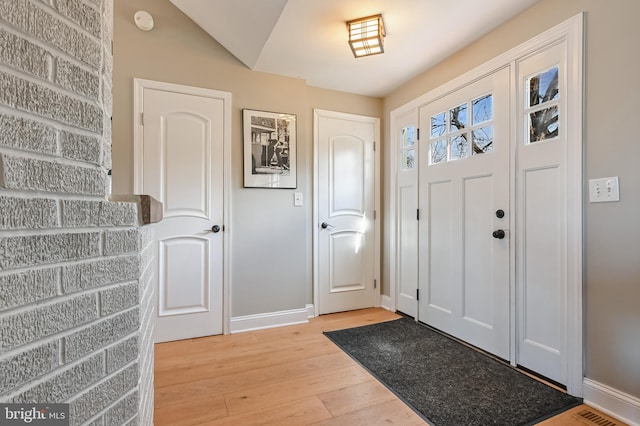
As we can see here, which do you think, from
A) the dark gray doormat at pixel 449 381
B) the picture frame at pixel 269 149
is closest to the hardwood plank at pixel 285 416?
the dark gray doormat at pixel 449 381

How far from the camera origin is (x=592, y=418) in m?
1.45

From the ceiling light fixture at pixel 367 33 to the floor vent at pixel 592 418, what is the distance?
2343 millimetres

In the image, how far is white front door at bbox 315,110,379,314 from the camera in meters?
2.99

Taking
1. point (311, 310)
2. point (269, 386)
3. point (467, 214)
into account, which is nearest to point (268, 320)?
point (311, 310)

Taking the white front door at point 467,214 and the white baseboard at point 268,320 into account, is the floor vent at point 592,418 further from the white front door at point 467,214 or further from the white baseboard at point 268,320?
the white baseboard at point 268,320

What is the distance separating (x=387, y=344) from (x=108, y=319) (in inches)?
77.5

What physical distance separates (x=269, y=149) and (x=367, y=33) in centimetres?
120

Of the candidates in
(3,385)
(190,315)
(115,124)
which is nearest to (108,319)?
(3,385)

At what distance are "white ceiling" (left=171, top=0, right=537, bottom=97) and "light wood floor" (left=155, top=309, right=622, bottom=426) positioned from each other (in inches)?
88.5

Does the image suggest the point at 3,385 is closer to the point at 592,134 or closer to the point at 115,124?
the point at 115,124

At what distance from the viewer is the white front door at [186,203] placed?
2352 millimetres

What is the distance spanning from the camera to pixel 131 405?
0.89 m

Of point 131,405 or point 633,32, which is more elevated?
point 633,32

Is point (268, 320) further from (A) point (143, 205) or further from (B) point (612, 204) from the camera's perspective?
(B) point (612, 204)
